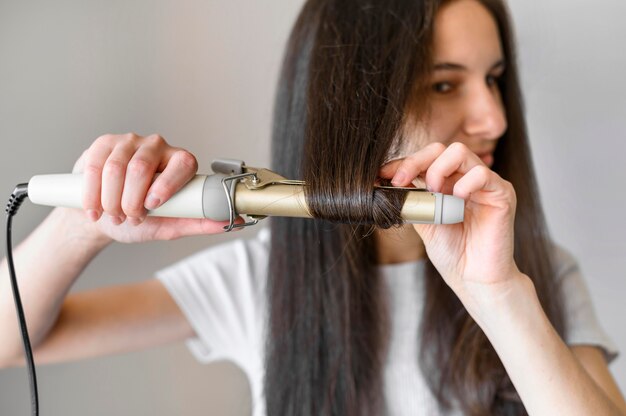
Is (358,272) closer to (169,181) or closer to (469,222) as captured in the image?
(469,222)

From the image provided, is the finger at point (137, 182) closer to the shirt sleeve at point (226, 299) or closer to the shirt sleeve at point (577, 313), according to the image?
the shirt sleeve at point (226, 299)

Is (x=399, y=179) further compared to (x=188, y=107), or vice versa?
(x=188, y=107)

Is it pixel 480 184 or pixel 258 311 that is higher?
pixel 480 184

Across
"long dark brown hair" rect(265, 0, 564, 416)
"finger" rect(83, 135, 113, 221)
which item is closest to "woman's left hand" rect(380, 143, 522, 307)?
"long dark brown hair" rect(265, 0, 564, 416)

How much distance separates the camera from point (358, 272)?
78cm

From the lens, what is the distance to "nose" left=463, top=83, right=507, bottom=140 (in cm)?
69

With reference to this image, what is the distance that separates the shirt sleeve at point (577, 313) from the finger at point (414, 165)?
0.45 m

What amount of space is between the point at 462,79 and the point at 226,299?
462mm

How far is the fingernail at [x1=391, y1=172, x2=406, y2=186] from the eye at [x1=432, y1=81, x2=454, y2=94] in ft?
0.91

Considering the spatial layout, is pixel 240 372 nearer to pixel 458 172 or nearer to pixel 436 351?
pixel 436 351

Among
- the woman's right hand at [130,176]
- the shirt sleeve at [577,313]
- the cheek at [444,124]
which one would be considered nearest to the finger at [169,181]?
the woman's right hand at [130,176]

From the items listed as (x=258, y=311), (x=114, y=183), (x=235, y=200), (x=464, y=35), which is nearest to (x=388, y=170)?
(x=235, y=200)

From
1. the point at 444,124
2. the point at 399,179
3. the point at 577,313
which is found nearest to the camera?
the point at 399,179

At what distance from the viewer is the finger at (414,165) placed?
439 mm
